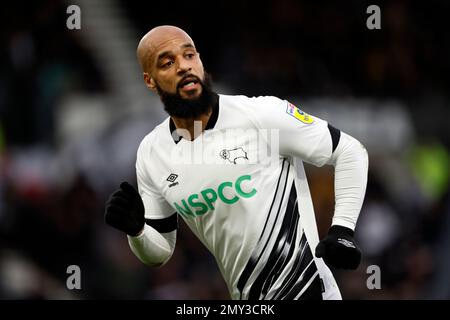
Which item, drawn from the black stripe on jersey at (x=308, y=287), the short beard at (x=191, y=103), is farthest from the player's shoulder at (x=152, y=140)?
the black stripe on jersey at (x=308, y=287)

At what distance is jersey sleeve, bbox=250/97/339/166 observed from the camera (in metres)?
6.06

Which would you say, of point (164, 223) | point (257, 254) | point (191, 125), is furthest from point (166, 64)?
point (257, 254)

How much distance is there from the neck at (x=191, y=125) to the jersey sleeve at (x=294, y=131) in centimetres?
30

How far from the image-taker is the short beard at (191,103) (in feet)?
20.1

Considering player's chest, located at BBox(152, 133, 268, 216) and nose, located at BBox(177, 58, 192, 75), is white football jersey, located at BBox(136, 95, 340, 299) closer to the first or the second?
player's chest, located at BBox(152, 133, 268, 216)

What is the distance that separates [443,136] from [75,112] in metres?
4.85

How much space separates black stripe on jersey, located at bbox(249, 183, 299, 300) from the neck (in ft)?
2.21

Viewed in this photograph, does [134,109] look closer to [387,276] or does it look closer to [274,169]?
[387,276]

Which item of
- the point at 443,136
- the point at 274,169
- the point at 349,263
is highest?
the point at 274,169

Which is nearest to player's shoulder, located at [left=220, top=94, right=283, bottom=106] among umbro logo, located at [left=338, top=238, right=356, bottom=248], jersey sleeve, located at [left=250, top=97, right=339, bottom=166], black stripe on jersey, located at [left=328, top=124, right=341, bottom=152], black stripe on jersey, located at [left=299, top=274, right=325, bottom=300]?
jersey sleeve, located at [left=250, top=97, right=339, bottom=166]

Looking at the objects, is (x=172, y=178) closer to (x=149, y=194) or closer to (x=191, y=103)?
(x=149, y=194)

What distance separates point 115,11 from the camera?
15906mm

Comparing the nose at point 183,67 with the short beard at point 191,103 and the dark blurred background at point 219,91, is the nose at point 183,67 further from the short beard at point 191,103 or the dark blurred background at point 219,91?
the dark blurred background at point 219,91

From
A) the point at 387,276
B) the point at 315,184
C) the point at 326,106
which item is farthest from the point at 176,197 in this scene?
the point at 326,106
